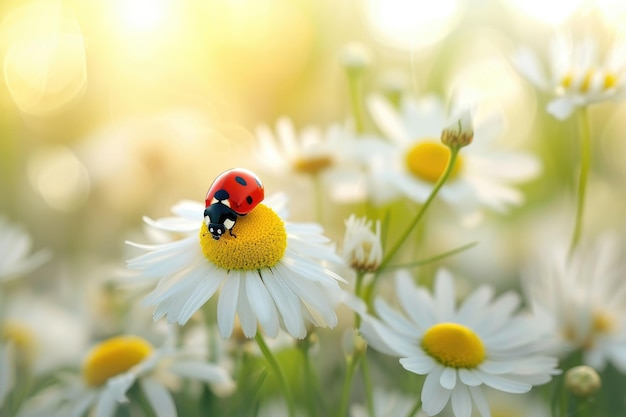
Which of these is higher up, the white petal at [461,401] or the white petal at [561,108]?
the white petal at [561,108]

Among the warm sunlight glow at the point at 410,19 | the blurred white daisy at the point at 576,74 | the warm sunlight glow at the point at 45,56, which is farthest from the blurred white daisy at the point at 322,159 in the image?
the warm sunlight glow at the point at 45,56

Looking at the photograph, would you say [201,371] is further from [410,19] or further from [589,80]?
[410,19]

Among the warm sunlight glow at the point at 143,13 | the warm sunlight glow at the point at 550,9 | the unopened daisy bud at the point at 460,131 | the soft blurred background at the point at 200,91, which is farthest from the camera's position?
the warm sunlight glow at the point at 143,13

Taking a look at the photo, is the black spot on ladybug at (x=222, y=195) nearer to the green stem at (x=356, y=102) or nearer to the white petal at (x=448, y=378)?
the white petal at (x=448, y=378)

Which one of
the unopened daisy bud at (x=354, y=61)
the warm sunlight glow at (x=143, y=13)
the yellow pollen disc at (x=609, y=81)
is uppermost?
the warm sunlight glow at (x=143, y=13)

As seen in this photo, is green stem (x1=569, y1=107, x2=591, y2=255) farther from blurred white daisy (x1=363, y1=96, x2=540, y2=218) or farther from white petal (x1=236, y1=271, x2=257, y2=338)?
white petal (x1=236, y1=271, x2=257, y2=338)

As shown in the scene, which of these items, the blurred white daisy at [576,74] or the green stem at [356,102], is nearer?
the blurred white daisy at [576,74]

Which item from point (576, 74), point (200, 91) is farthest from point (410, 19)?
point (576, 74)
